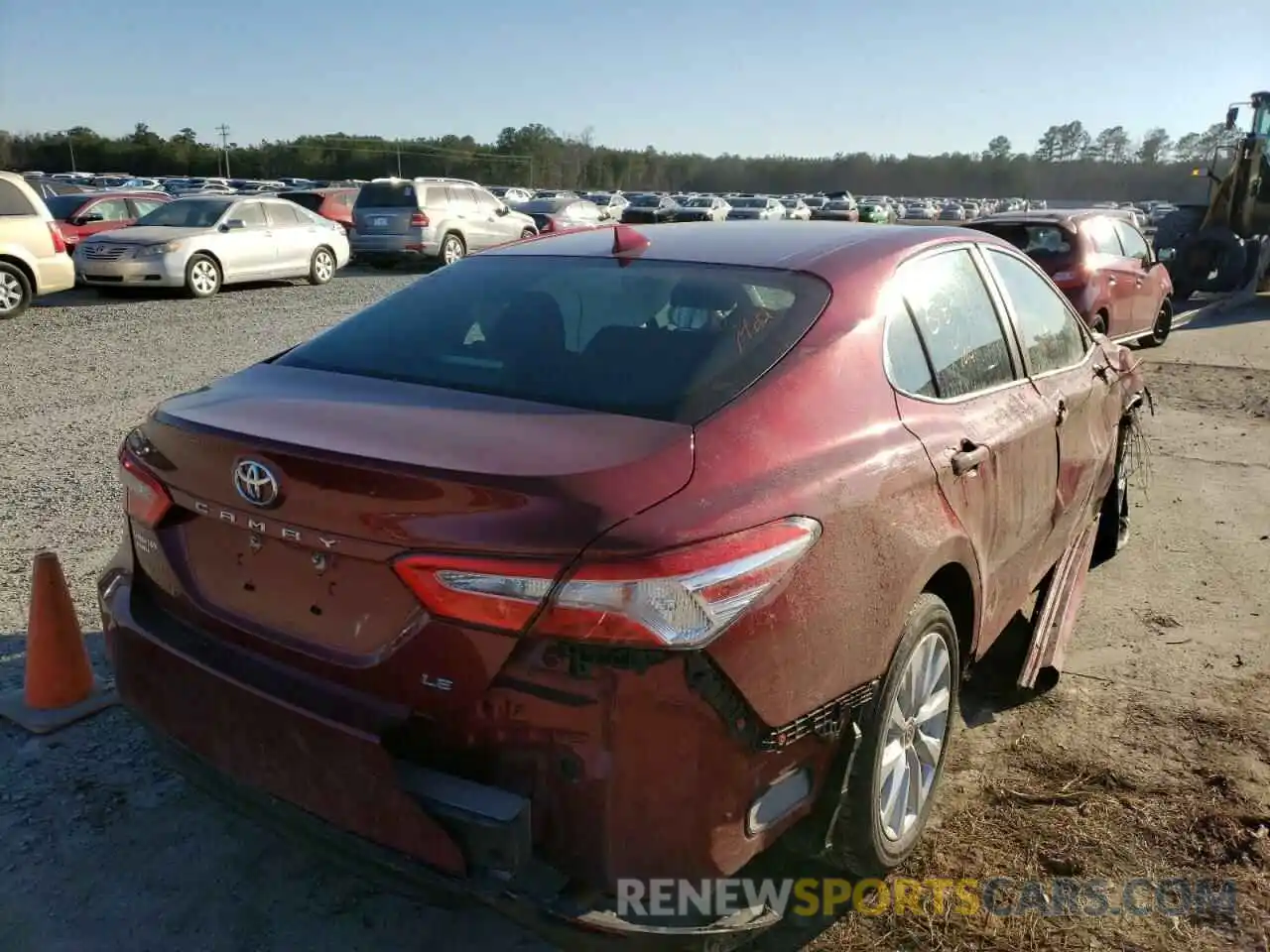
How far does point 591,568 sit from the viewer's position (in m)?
1.84

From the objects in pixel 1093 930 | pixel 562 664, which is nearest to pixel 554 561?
pixel 562 664

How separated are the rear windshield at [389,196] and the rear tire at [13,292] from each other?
326 inches

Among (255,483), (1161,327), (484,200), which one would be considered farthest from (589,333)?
(484,200)

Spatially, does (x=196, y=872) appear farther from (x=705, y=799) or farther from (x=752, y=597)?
(x=752, y=597)

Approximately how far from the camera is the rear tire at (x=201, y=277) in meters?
14.9

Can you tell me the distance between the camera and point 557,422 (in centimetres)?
225

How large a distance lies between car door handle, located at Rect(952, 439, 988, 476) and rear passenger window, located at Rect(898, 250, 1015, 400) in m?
0.18

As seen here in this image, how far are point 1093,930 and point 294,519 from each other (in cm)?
228

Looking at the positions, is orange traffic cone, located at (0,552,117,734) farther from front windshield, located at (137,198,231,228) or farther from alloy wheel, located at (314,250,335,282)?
alloy wheel, located at (314,250,335,282)

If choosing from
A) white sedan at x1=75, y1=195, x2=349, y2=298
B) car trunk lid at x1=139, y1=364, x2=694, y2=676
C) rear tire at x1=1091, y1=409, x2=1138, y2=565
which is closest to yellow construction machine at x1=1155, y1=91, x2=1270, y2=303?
rear tire at x1=1091, y1=409, x2=1138, y2=565

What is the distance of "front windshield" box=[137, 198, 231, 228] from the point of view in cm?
1552

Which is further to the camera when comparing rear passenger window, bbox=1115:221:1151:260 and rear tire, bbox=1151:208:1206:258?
rear tire, bbox=1151:208:1206:258

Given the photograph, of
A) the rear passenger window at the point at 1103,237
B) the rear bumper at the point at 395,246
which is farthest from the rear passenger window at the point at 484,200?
the rear passenger window at the point at 1103,237

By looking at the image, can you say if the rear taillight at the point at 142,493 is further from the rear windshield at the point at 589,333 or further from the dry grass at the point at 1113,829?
the dry grass at the point at 1113,829
